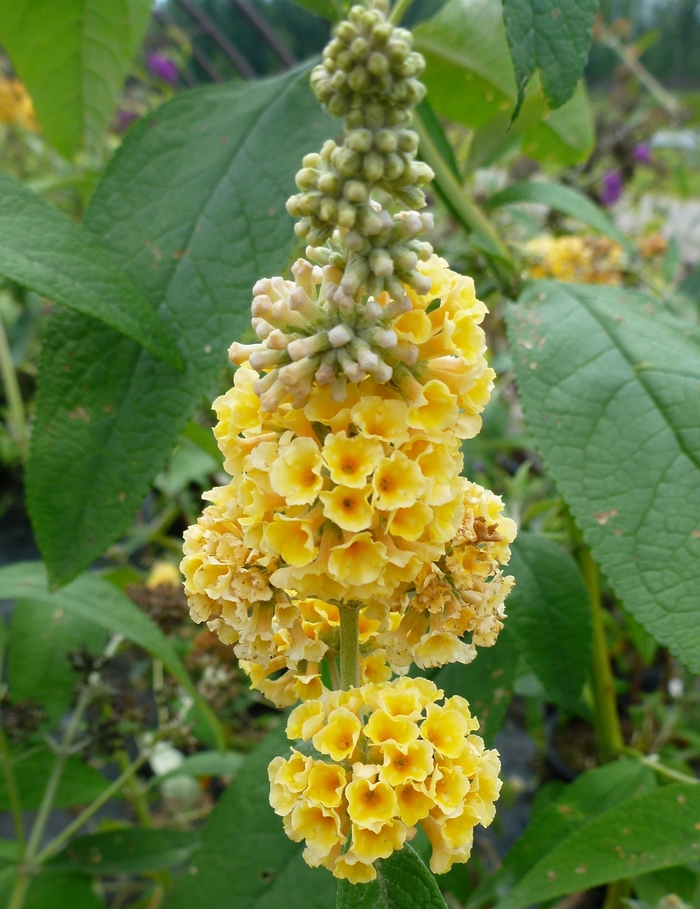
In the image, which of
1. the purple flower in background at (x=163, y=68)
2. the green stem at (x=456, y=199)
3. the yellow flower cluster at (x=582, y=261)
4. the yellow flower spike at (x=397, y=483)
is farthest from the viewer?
the purple flower in background at (x=163, y=68)

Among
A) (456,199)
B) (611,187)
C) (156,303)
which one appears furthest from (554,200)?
(611,187)

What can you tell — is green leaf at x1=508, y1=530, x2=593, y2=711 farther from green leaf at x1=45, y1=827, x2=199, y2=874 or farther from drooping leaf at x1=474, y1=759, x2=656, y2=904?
green leaf at x1=45, y1=827, x2=199, y2=874

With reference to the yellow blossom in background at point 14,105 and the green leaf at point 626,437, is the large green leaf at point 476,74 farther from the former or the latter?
the yellow blossom in background at point 14,105

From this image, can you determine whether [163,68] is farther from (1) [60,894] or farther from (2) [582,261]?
(1) [60,894]

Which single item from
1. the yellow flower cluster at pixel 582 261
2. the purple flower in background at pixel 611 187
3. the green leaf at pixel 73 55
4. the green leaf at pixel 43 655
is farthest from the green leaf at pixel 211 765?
the purple flower in background at pixel 611 187

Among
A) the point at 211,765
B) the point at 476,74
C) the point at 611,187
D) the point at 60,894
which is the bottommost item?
the point at 60,894

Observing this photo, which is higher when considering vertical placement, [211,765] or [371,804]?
[371,804]

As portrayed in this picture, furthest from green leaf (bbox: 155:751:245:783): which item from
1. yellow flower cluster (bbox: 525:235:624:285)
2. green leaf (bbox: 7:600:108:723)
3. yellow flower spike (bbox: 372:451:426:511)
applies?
yellow flower cluster (bbox: 525:235:624:285)
